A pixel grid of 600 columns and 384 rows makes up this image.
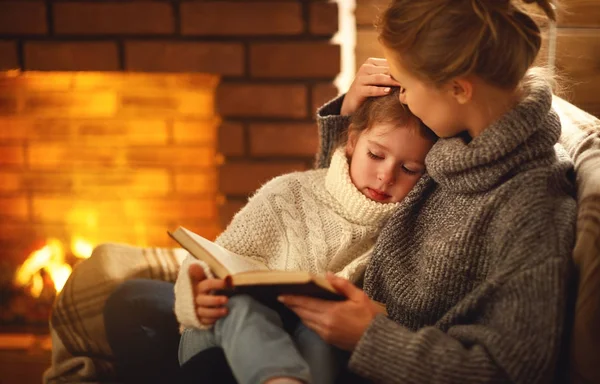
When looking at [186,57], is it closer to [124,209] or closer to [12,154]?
[124,209]

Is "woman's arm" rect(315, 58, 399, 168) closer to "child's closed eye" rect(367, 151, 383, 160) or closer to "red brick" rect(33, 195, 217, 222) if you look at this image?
"child's closed eye" rect(367, 151, 383, 160)

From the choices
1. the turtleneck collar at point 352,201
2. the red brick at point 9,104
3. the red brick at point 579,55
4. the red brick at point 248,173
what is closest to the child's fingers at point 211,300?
the turtleneck collar at point 352,201

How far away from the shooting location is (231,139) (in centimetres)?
195

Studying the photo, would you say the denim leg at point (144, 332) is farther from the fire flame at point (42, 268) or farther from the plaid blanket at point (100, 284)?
the fire flame at point (42, 268)

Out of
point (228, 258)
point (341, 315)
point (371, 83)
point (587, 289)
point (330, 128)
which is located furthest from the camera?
point (330, 128)

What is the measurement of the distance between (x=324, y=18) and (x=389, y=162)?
0.70 meters

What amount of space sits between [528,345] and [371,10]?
1.32m

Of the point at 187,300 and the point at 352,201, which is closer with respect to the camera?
the point at 187,300

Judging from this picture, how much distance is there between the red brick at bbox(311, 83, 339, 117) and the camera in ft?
6.20

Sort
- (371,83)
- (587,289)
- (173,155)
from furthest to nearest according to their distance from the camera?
(173,155)
(371,83)
(587,289)

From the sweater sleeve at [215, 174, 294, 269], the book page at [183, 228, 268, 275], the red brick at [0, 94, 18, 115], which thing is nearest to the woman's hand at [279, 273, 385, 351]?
the book page at [183, 228, 268, 275]

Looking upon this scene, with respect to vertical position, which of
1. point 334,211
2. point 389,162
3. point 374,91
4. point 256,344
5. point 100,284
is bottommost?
point 100,284

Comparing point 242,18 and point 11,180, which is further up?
point 242,18

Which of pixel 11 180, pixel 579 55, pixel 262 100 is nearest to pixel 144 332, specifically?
pixel 262 100
